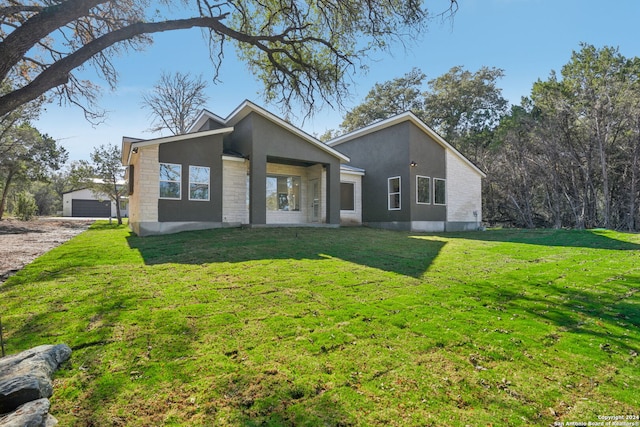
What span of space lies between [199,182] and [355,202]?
27.7ft

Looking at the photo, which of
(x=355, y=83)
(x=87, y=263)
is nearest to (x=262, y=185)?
(x=355, y=83)

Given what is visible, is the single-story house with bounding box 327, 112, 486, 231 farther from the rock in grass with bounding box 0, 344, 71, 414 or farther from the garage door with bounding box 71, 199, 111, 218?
the garage door with bounding box 71, 199, 111, 218

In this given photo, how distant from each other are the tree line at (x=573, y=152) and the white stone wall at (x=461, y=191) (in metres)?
5.32

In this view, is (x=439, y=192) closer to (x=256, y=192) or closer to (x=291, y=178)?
(x=291, y=178)

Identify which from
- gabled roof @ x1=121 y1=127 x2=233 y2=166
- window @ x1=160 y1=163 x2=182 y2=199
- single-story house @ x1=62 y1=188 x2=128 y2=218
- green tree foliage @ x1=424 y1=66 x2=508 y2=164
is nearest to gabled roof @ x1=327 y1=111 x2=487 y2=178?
gabled roof @ x1=121 y1=127 x2=233 y2=166

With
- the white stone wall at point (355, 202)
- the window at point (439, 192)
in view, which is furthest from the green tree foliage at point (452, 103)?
the white stone wall at point (355, 202)

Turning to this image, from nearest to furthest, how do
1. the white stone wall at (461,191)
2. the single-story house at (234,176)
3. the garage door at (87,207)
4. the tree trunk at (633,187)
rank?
the single-story house at (234,176) < the tree trunk at (633,187) < the white stone wall at (461,191) < the garage door at (87,207)

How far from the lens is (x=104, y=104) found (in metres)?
9.77

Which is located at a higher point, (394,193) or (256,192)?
(394,193)

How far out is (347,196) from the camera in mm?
17656

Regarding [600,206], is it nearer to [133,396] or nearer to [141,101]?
[133,396]

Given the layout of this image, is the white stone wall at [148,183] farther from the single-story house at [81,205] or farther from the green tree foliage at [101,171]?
the single-story house at [81,205]

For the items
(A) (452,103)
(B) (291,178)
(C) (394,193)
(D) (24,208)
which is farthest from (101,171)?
(A) (452,103)

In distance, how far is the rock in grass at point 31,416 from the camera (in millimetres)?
1943
